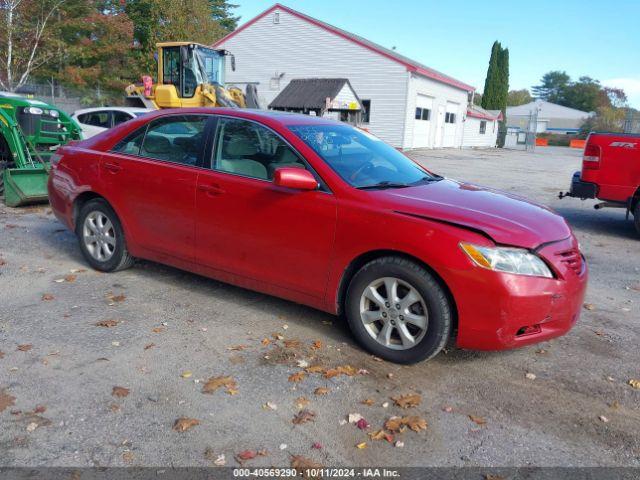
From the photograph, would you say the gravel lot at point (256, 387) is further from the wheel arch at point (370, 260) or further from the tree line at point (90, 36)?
the tree line at point (90, 36)

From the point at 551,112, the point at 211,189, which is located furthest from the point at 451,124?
the point at 551,112

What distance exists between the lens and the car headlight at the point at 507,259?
11.4ft

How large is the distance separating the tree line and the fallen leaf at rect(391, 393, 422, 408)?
1170 inches

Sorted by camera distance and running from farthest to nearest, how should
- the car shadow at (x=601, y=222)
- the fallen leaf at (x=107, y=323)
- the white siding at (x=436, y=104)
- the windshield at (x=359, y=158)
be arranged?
the white siding at (x=436, y=104), the car shadow at (x=601, y=222), the fallen leaf at (x=107, y=323), the windshield at (x=359, y=158)

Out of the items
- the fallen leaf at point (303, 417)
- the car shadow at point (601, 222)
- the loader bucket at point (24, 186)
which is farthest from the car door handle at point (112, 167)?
the car shadow at point (601, 222)

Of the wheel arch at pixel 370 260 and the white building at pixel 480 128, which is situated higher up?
the white building at pixel 480 128

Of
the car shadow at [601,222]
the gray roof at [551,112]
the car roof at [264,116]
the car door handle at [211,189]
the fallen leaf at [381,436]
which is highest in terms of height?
the gray roof at [551,112]

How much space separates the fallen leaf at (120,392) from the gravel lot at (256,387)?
0.10 feet

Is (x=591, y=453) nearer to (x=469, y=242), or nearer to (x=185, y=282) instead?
(x=469, y=242)

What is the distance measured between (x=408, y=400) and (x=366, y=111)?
28.3m

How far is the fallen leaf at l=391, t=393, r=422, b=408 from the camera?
3362 mm

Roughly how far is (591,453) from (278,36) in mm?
31258

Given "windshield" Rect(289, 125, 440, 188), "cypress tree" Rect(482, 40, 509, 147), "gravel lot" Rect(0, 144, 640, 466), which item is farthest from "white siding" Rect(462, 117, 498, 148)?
"gravel lot" Rect(0, 144, 640, 466)

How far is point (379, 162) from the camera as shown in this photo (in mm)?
4656
